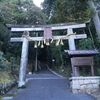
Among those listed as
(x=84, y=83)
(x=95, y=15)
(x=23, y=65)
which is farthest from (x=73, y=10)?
(x=84, y=83)

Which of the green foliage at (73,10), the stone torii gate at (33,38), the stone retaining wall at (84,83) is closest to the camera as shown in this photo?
the stone retaining wall at (84,83)

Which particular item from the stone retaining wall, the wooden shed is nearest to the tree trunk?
the wooden shed

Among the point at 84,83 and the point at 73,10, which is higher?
the point at 73,10

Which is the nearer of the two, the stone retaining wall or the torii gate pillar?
the stone retaining wall

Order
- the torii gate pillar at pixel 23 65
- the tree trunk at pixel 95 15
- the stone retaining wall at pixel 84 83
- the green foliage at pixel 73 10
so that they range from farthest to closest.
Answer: the green foliage at pixel 73 10 < the tree trunk at pixel 95 15 < the torii gate pillar at pixel 23 65 < the stone retaining wall at pixel 84 83

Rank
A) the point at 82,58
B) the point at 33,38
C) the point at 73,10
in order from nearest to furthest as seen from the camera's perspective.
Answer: the point at 82,58, the point at 33,38, the point at 73,10

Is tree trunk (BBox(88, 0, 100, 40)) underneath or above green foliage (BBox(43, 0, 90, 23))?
underneath

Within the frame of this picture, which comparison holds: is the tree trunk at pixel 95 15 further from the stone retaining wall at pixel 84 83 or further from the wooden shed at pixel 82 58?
the stone retaining wall at pixel 84 83

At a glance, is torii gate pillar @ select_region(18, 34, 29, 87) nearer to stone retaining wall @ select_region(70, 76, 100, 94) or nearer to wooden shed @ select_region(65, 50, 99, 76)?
wooden shed @ select_region(65, 50, 99, 76)

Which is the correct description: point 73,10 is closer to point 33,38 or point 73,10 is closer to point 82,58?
point 33,38

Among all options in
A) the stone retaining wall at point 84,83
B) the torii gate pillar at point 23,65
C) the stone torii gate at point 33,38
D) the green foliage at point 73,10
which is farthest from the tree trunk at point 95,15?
the torii gate pillar at point 23,65

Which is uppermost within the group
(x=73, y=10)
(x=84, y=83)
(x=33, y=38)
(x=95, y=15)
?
(x=73, y=10)

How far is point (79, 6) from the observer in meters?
16.3

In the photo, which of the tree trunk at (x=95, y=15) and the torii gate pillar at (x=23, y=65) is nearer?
the torii gate pillar at (x=23, y=65)
